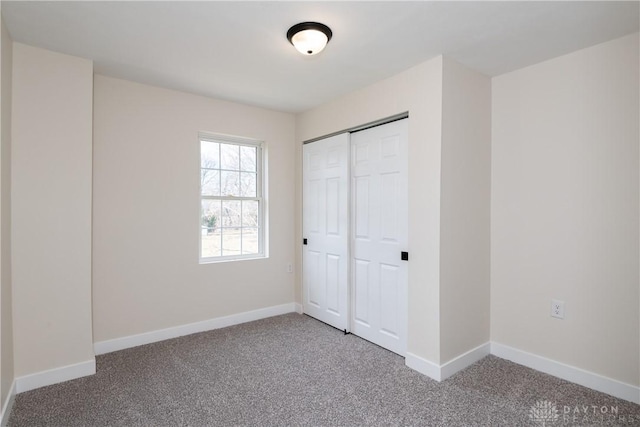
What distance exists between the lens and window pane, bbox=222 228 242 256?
145 inches

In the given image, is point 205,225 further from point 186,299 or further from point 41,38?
point 41,38

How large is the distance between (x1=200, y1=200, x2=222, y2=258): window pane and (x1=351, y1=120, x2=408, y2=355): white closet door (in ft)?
4.69

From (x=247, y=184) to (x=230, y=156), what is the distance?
36 cm

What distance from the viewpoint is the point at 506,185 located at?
2.83m

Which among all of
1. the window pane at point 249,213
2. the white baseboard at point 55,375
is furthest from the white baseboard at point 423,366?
the white baseboard at point 55,375

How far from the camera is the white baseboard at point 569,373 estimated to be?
223 centimetres

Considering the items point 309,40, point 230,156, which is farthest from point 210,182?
point 309,40

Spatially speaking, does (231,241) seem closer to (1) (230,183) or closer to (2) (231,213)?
(2) (231,213)

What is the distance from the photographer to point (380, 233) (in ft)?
10.1

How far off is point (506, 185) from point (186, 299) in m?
3.08

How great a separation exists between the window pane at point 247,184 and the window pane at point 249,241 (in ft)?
1.32

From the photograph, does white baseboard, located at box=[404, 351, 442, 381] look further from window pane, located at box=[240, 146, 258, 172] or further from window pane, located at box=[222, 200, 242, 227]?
window pane, located at box=[240, 146, 258, 172]

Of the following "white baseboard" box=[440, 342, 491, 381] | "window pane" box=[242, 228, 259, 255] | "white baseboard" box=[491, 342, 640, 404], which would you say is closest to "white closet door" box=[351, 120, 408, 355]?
"white baseboard" box=[440, 342, 491, 381]

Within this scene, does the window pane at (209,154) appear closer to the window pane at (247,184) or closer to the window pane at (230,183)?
the window pane at (230,183)
